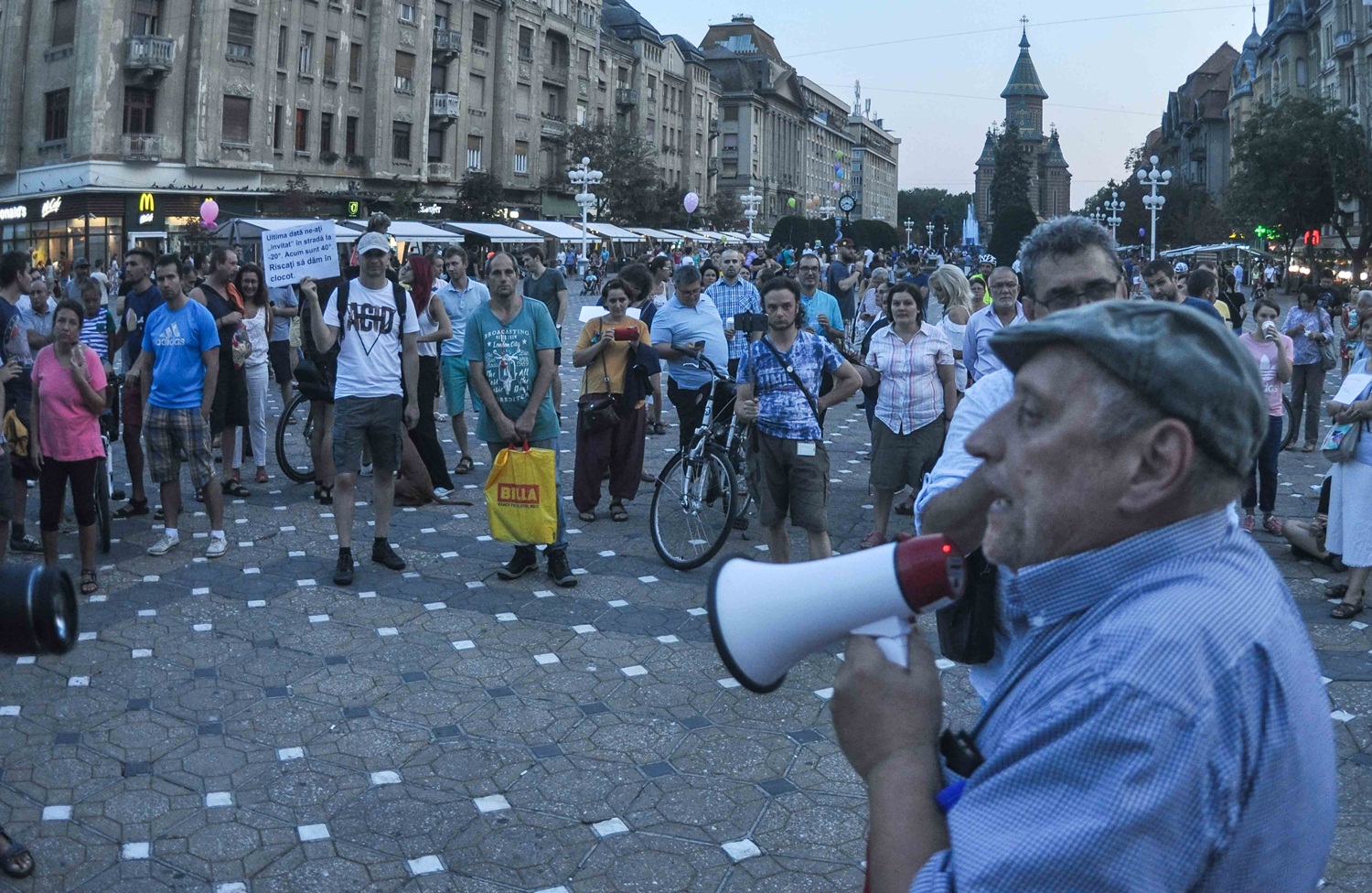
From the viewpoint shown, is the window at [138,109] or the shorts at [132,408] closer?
the shorts at [132,408]

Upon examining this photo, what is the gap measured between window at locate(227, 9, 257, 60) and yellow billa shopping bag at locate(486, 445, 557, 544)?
40.6 metres

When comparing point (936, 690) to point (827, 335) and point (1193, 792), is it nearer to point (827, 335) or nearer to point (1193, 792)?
point (1193, 792)

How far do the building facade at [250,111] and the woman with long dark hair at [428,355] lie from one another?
27.9 meters

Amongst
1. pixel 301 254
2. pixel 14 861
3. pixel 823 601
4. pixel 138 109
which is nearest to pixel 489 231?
pixel 138 109

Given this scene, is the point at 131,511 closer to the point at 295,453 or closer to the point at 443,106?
the point at 295,453

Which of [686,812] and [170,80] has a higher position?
[170,80]

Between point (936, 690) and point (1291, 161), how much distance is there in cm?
5137

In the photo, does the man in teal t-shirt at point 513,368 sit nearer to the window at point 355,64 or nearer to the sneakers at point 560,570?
the sneakers at point 560,570

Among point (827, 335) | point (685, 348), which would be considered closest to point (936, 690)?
point (685, 348)

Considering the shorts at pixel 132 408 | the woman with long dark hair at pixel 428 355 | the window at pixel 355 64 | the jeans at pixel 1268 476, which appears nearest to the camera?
the jeans at pixel 1268 476

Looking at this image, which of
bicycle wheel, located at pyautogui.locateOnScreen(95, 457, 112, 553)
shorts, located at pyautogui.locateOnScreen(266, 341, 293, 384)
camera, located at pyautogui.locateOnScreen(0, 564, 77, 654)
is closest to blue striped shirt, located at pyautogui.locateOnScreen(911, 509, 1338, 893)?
camera, located at pyautogui.locateOnScreen(0, 564, 77, 654)

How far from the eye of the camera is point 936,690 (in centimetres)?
146

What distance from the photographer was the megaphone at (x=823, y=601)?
1424 mm

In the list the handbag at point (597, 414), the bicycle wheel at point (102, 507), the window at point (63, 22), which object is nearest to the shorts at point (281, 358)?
the bicycle wheel at point (102, 507)
